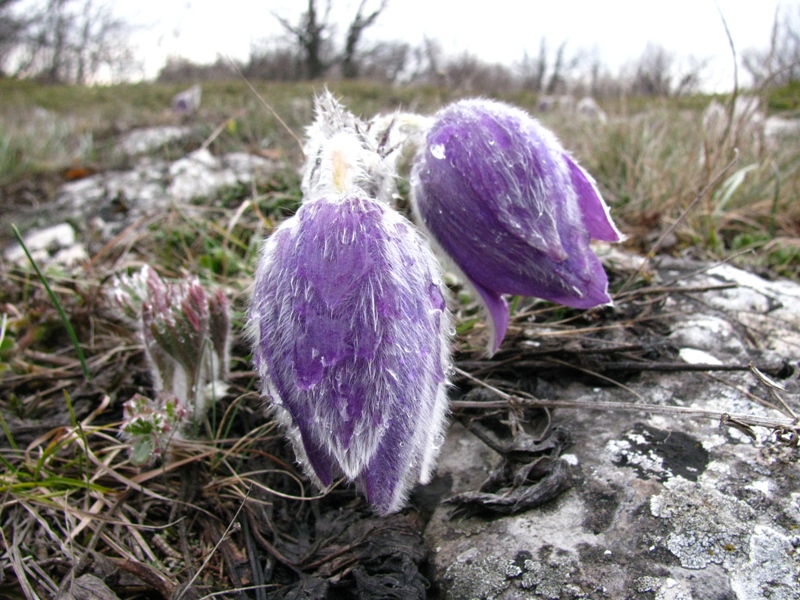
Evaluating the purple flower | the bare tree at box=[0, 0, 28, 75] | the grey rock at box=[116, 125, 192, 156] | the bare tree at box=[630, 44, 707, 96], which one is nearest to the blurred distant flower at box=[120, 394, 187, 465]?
the purple flower

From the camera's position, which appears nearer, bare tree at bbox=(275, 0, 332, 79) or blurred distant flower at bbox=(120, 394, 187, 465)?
blurred distant flower at bbox=(120, 394, 187, 465)

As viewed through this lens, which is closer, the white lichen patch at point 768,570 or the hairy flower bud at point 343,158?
the white lichen patch at point 768,570

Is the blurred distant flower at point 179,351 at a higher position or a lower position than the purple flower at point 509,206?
lower

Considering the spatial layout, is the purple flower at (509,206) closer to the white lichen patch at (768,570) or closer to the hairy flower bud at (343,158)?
the hairy flower bud at (343,158)

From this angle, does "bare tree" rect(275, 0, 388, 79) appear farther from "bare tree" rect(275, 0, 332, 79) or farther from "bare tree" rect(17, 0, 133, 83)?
"bare tree" rect(17, 0, 133, 83)

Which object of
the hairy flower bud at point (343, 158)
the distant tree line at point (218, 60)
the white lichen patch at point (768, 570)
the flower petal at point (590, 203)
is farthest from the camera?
the distant tree line at point (218, 60)

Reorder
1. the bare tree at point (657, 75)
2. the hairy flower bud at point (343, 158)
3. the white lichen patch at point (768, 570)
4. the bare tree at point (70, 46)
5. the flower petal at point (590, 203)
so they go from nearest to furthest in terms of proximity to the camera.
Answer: the white lichen patch at point (768, 570) → the hairy flower bud at point (343, 158) → the flower petal at point (590, 203) → the bare tree at point (657, 75) → the bare tree at point (70, 46)

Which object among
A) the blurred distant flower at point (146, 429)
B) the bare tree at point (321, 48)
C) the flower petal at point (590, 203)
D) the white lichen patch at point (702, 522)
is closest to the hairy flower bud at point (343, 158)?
the flower petal at point (590, 203)
